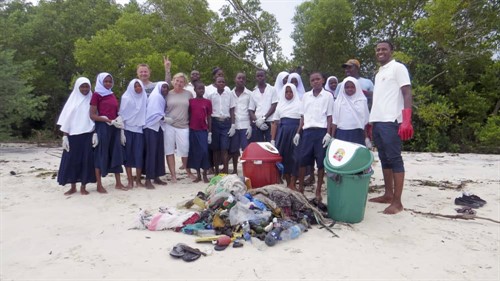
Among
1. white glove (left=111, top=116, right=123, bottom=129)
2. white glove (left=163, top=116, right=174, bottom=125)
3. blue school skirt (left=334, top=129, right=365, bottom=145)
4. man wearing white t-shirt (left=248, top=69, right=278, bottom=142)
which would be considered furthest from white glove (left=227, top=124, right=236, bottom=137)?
blue school skirt (left=334, top=129, right=365, bottom=145)

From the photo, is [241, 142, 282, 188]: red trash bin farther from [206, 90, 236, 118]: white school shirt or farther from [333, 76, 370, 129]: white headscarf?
[206, 90, 236, 118]: white school shirt

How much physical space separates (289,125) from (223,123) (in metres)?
1.35

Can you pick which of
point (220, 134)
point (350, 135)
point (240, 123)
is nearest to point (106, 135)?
point (220, 134)

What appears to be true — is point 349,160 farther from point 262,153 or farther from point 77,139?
point 77,139

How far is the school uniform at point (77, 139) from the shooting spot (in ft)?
17.0

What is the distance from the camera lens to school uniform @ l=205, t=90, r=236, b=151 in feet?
20.7

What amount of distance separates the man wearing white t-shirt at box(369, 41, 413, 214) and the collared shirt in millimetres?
2002

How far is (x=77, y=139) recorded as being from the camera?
526 cm

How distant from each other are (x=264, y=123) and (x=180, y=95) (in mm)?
1378

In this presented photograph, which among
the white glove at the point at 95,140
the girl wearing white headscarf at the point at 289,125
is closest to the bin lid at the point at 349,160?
the girl wearing white headscarf at the point at 289,125

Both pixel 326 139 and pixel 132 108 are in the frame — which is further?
pixel 132 108

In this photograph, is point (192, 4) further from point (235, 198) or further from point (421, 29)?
point (235, 198)

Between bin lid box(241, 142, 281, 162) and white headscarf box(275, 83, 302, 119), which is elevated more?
white headscarf box(275, 83, 302, 119)

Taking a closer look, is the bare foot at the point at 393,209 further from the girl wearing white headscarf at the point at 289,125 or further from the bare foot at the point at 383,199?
the girl wearing white headscarf at the point at 289,125
